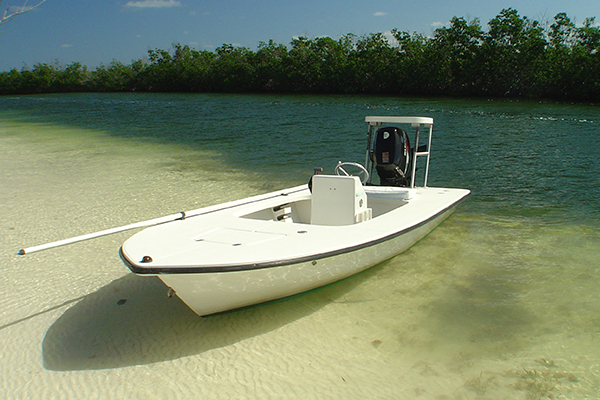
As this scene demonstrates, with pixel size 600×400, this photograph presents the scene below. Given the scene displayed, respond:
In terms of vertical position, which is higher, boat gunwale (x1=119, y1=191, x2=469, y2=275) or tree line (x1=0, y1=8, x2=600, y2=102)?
tree line (x1=0, y1=8, x2=600, y2=102)

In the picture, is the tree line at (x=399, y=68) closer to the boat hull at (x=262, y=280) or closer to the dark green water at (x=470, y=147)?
the dark green water at (x=470, y=147)

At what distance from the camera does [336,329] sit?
3877 mm

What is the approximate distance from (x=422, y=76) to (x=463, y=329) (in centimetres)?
4393

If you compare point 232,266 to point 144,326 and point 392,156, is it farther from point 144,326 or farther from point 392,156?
point 392,156

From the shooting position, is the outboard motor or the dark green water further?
the dark green water

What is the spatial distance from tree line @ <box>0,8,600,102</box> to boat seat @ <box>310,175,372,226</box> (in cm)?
3389

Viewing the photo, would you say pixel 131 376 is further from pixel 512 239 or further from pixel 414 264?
pixel 512 239

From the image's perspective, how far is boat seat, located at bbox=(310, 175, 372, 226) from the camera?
5.05 meters

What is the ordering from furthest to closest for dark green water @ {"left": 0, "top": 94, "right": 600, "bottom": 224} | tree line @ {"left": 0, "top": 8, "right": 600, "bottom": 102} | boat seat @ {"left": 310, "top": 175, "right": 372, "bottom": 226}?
1. tree line @ {"left": 0, "top": 8, "right": 600, "bottom": 102}
2. dark green water @ {"left": 0, "top": 94, "right": 600, "bottom": 224}
3. boat seat @ {"left": 310, "top": 175, "right": 372, "bottom": 226}

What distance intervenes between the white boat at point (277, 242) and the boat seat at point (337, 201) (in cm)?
1

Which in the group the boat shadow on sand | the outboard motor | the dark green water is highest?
the outboard motor

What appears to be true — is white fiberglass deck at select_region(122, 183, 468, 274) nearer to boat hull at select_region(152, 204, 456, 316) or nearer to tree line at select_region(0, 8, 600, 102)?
boat hull at select_region(152, 204, 456, 316)

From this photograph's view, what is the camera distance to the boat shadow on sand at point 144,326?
348cm

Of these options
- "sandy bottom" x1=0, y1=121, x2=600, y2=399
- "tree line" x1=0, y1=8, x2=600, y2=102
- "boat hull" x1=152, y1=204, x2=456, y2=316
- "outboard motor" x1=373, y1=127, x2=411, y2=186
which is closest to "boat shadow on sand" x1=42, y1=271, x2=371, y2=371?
"sandy bottom" x1=0, y1=121, x2=600, y2=399
